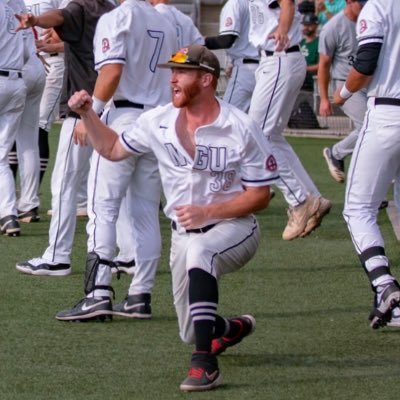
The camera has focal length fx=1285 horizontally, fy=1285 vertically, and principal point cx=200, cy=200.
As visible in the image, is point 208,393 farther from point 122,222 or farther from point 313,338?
point 122,222

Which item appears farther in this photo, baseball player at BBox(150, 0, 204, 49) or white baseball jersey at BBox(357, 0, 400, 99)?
baseball player at BBox(150, 0, 204, 49)

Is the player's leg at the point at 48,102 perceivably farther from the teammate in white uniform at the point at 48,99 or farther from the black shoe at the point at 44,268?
the black shoe at the point at 44,268

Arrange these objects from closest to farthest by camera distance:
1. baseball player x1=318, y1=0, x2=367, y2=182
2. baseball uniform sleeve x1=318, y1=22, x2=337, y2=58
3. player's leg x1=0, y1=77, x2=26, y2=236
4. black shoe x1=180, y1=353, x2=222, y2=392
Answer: black shoe x1=180, y1=353, x2=222, y2=392, player's leg x1=0, y1=77, x2=26, y2=236, baseball player x1=318, y1=0, x2=367, y2=182, baseball uniform sleeve x1=318, y1=22, x2=337, y2=58

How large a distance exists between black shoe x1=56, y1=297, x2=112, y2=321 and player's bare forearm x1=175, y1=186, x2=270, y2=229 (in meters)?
1.41

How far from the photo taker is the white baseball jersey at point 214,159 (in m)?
6.46

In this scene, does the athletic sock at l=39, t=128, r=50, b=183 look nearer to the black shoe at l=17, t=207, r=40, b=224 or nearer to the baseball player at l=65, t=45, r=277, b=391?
the black shoe at l=17, t=207, r=40, b=224

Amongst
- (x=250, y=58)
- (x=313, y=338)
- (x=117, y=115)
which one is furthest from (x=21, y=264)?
(x=250, y=58)

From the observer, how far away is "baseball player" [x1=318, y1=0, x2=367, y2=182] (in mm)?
11648

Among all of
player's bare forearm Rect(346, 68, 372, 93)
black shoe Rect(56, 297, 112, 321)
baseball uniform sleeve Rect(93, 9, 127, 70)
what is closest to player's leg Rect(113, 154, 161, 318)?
black shoe Rect(56, 297, 112, 321)

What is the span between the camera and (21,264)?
920cm

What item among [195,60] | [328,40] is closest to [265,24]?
[328,40]

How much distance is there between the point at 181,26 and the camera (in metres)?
8.76

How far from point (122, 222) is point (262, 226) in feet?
9.87

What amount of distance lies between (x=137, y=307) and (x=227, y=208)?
1.56m
